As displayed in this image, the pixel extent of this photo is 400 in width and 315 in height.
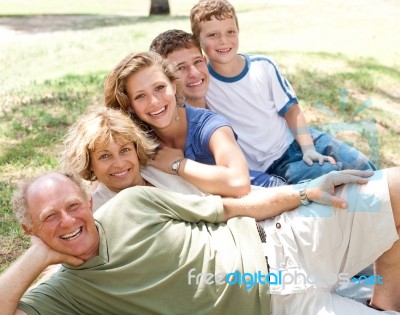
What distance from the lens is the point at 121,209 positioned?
2879mm

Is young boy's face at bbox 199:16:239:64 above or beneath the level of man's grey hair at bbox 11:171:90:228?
above

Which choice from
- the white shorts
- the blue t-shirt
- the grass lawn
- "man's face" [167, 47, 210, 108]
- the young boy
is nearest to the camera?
the white shorts

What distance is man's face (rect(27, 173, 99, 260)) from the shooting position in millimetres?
2611

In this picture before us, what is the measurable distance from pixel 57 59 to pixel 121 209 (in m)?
8.67

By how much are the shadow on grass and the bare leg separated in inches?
514

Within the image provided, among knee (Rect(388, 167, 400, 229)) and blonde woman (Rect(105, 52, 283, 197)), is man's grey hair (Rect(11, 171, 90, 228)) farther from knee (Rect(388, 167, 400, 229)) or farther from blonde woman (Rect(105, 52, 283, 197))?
knee (Rect(388, 167, 400, 229))

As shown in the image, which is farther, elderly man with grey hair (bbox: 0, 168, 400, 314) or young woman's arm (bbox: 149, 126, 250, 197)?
young woman's arm (bbox: 149, 126, 250, 197)

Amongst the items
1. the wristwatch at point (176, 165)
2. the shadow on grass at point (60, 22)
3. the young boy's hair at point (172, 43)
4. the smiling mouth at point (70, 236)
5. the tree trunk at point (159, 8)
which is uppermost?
the young boy's hair at point (172, 43)

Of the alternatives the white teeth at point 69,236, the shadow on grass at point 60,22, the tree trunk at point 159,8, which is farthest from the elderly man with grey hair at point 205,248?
the tree trunk at point 159,8

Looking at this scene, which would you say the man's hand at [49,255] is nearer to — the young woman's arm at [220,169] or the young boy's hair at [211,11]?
the young woman's arm at [220,169]

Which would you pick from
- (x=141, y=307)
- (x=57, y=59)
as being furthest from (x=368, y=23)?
(x=141, y=307)

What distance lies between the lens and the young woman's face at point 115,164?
3301 mm

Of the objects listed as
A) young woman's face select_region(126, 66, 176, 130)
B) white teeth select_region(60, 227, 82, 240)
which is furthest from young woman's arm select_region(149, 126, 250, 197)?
white teeth select_region(60, 227, 82, 240)

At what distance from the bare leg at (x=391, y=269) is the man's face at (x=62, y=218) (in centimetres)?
140
